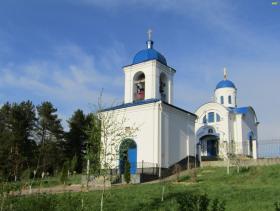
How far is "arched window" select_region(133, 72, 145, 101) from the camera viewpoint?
25672 mm

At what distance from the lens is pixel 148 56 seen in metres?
25.5

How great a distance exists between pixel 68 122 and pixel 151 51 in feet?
55.0

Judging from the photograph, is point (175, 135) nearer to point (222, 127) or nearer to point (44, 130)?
point (222, 127)

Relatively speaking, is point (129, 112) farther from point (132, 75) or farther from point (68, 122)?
point (68, 122)

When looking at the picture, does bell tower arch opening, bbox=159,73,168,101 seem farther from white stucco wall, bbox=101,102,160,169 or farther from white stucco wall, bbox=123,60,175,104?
white stucco wall, bbox=101,102,160,169

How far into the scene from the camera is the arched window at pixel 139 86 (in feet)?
84.2

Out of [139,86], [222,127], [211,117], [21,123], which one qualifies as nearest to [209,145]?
[222,127]

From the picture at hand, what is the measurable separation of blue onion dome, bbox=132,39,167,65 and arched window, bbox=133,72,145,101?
41.3 inches

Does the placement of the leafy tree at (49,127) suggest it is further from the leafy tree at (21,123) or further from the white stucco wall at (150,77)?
the white stucco wall at (150,77)

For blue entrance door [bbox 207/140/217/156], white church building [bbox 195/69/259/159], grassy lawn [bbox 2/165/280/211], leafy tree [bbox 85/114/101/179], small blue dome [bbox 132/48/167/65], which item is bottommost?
grassy lawn [bbox 2/165/280/211]

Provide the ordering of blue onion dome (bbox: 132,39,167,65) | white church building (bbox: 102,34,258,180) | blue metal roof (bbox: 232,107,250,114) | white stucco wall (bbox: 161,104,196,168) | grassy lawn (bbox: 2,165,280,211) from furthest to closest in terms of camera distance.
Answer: blue metal roof (bbox: 232,107,250,114), blue onion dome (bbox: 132,39,167,65), white stucco wall (bbox: 161,104,196,168), white church building (bbox: 102,34,258,180), grassy lawn (bbox: 2,165,280,211)

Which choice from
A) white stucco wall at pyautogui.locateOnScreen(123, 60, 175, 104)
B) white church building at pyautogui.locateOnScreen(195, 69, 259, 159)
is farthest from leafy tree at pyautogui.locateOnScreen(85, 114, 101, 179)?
white church building at pyautogui.locateOnScreen(195, 69, 259, 159)

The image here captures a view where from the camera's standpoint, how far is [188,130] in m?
26.1

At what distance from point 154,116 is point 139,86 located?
3.72 metres
